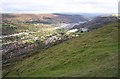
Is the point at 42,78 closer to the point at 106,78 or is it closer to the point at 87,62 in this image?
the point at 87,62

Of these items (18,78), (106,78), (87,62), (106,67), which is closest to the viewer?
(106,78)

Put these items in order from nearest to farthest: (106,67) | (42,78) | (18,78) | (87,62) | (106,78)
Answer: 1. (106,78)
2. (106,67)
3. (42,78)
4. (87,62)
5. (18,78)

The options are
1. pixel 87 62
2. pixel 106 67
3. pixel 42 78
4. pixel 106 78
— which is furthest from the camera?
pixel 87 62

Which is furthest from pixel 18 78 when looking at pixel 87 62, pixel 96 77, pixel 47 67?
pixel 96 77

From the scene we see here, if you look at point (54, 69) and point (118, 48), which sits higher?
point (118, 48)

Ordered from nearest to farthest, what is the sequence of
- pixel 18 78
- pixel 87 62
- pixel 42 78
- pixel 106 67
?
pixel 106 67 → pixel 42 78 → pixel 87 62 → pixel 18 78

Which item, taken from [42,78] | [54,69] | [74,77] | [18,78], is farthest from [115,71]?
[18,78]

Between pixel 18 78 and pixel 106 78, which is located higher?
pixel 106 78

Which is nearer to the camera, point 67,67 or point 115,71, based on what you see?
point 115,71

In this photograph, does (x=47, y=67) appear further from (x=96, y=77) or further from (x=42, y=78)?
(x=96, y=77)
